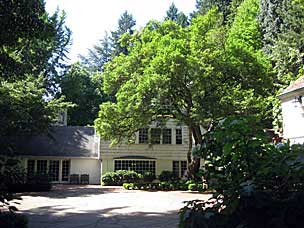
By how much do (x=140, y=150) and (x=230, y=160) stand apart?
25899 millimetres

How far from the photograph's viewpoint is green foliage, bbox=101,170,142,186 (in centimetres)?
2611

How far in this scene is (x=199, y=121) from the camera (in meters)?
20.0

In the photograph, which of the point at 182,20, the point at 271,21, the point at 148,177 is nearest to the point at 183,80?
the point at 148,177

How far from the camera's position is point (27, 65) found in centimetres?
1192

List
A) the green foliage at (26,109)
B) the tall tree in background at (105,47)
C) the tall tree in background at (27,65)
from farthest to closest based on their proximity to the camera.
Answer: the tall tree in background at (105,47) → the green foliage at (26,109) → the tall tree in background at (27,65)

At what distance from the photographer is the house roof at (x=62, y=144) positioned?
28.1m

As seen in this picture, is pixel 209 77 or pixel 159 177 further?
pixel 159 177

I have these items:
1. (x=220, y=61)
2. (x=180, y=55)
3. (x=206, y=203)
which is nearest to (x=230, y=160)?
(x=206, y=203)

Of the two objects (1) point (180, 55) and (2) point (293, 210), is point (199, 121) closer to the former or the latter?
(1) point (180, 55)

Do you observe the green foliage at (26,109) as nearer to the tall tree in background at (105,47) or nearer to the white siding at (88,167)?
the white siding at (88,167)

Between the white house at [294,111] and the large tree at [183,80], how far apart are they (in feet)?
5.67

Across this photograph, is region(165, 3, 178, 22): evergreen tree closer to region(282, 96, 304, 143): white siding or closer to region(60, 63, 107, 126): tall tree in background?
region(60, 63, 107, 126): tall tree in background

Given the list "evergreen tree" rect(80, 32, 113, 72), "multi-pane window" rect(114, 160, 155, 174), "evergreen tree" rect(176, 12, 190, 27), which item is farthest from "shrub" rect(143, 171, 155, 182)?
"evergreen tree" rect(80, 32, 113, 72)

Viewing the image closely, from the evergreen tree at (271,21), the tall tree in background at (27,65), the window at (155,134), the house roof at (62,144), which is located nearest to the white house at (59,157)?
the house roof at (62,144)
